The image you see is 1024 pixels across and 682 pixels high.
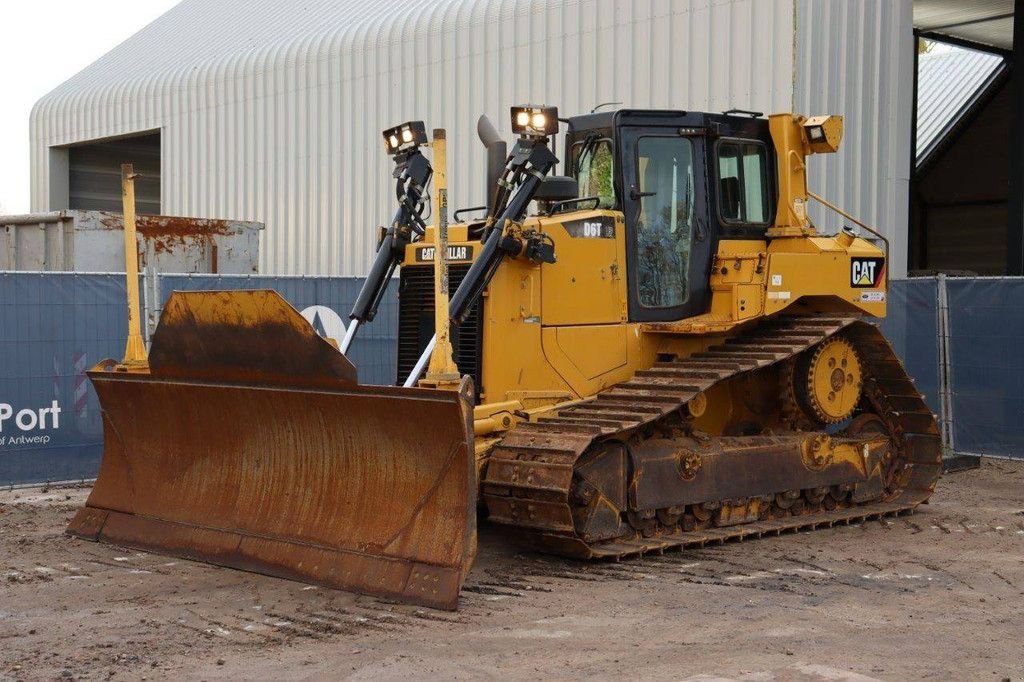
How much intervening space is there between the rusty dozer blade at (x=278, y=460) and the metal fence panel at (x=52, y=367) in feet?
9.14

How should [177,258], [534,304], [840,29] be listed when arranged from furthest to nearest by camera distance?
[177,258] < [840,29] < [534,304]

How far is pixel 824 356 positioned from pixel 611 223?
200 centimetres

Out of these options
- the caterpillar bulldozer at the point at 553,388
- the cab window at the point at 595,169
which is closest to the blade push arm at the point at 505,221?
the caterpillar bulldozer at the point at 553,388

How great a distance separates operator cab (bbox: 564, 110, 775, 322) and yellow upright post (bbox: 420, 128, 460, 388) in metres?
2.16

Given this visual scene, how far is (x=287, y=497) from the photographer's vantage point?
27.7ft

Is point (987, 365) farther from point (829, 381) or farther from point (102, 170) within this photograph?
point (102, 170)

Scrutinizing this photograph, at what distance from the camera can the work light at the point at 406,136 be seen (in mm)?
9742

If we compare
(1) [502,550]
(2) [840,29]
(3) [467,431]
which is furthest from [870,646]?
(2) [840,29]

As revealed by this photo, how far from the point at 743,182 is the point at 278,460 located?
4190mm

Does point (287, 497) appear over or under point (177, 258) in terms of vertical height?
under

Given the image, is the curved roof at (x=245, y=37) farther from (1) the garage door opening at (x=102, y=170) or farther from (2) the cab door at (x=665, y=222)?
(2) the cab door at (x=665, y=222)

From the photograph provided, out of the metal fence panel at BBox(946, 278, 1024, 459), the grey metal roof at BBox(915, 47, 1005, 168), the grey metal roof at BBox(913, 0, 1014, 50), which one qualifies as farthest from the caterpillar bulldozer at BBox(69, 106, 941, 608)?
the grey metal roof at BBox(915, 47, 1005, 168)

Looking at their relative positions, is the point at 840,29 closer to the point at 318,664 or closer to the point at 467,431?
the point at 467,431

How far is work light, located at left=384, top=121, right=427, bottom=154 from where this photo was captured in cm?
974
